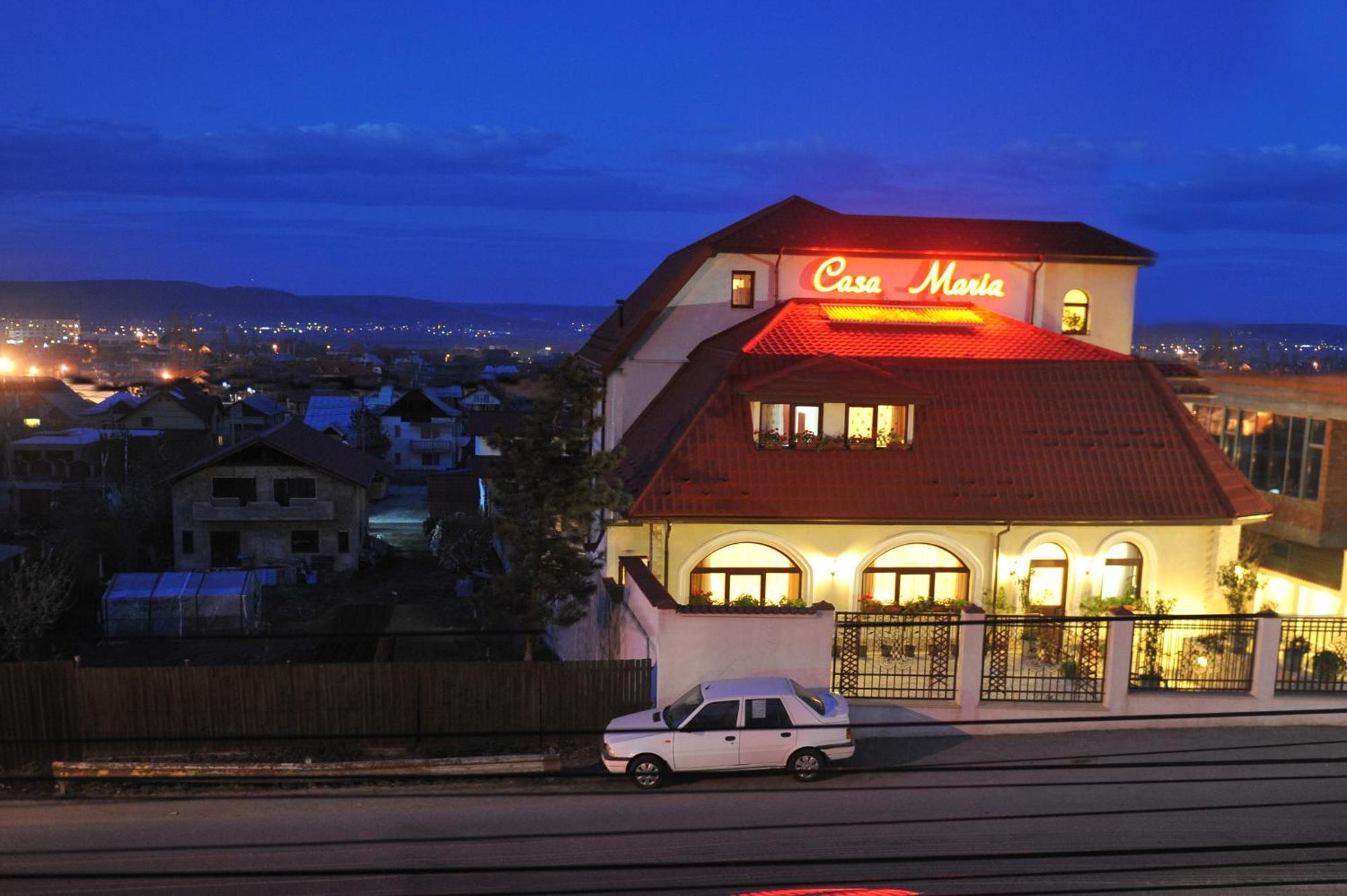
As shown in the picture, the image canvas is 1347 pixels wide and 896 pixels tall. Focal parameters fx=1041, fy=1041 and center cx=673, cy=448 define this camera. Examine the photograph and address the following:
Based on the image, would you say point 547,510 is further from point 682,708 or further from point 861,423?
point 861,423

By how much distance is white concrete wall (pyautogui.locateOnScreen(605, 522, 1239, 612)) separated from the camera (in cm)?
2292

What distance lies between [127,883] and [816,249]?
21.8 metres

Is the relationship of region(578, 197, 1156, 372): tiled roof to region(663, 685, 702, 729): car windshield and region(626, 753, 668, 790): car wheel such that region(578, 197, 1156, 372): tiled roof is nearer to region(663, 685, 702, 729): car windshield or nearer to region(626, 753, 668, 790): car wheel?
region(663, 685, 702, 729): car windshield

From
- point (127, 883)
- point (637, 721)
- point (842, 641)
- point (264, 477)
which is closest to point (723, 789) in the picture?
point (637, 721)

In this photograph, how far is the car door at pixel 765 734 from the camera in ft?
52.0

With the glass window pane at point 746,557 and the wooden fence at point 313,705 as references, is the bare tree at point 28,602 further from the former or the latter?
the glass window pane at point 746,557

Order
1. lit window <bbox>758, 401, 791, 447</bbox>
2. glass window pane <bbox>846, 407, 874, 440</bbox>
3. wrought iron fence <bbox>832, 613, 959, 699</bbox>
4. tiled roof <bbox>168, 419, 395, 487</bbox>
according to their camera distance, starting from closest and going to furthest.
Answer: wrought iron fence <bbox>832, 613, 959, 699</bbox>
lit window <bbox>758, 401, 791, 447</bbox>
glass window pane <bbox>846, 407, 874, 440</bbox>
tiled roof <bbox>168, 419, 395, 487</bbox>

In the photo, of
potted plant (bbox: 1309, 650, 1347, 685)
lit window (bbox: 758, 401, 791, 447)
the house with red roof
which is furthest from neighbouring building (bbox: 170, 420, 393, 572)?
potted plant (bbox: 1309, 650, 1347, 685)

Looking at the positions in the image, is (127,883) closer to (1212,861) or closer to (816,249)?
(1212,861)

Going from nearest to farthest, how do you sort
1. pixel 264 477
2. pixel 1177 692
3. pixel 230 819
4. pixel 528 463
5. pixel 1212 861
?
pixel 1212 861 < pixel 230 819 < pixel 1177 692 < pixel 528 463 < pixel 264 477

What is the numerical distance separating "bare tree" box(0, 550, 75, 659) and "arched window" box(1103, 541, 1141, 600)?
2546 centimetres

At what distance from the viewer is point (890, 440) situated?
24.3 metres

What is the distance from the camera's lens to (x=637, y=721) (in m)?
16.7

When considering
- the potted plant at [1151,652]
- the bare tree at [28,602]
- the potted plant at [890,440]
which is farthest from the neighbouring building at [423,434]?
the potted plant at [1151,652]
